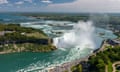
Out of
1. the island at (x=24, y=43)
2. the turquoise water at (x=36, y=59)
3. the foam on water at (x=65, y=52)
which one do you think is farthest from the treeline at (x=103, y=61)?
the island at (x=24, y=43)

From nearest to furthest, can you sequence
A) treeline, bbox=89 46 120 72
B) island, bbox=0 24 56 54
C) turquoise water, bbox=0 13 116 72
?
treeline, bbox=89 46 120 72 < turquoise water, bbox=0 13 116 72 < island, bbox=0 24 56 54

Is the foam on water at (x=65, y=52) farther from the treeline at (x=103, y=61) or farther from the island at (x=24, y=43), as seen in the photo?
the treeline at (x=103, y=61)

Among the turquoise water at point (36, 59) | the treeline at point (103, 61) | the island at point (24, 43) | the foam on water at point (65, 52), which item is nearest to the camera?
the treeline at point (103, 61)

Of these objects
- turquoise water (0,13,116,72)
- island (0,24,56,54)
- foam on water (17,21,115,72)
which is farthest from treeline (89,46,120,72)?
island (0,24,56,54)

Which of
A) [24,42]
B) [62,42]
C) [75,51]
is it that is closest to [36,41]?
[24,42]

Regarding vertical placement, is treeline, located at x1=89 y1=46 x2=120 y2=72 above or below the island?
above

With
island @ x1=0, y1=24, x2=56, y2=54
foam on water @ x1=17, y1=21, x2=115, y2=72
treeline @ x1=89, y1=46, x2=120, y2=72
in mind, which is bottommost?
foam on water @ x1=17, y1=21, x2=115, y2=72

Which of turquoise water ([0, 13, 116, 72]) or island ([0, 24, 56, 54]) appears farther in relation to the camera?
island ([0, 24, 56, 54])

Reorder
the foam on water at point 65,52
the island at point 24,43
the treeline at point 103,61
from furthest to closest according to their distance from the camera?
1. the island at point 24,43
2. the foam on water at point 65,52
3. the treeline at point 103,61

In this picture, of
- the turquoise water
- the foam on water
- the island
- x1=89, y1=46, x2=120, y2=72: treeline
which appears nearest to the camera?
x1=89, y1=46, x2=120, y2=72: treeline

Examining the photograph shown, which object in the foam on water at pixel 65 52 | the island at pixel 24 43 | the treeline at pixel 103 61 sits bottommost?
the foam on water at pixel 65 52

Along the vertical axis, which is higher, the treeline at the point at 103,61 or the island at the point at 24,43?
the treeline at the point at 103,61

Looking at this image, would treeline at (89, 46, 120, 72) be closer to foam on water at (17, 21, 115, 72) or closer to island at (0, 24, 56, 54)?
foam on water at (17, 21, 115, 72)

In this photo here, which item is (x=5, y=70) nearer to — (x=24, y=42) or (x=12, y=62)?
(x=12, y=62)
